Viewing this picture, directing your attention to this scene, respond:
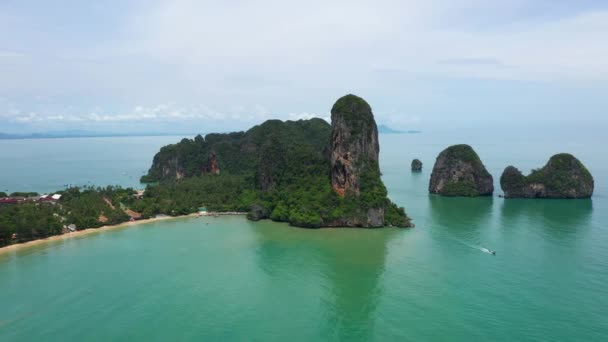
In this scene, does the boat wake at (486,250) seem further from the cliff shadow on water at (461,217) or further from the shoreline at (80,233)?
the shoreline at (80,233)

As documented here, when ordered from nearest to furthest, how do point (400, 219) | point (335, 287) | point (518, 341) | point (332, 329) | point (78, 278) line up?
point (518, 341), point (332, 329), point (335, 287), point (78, 278), point (400, 219)

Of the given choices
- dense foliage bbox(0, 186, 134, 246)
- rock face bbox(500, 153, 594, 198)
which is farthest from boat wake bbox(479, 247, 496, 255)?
dense foliage bbox(0, 186, 134, 246)

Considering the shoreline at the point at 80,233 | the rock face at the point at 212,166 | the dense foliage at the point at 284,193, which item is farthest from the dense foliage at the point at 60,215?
the rock face at the point at 212,166

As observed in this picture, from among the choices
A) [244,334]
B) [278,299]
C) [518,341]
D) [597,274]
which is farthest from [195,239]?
[597,274]

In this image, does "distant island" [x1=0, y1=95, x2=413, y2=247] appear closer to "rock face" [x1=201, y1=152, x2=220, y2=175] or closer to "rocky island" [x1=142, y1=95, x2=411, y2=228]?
"rocky island" [x1=142, y1=95, x2=411, y2=228]

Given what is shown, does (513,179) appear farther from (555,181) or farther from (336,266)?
(336,266)

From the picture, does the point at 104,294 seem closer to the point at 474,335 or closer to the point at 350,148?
the point at 474,335
